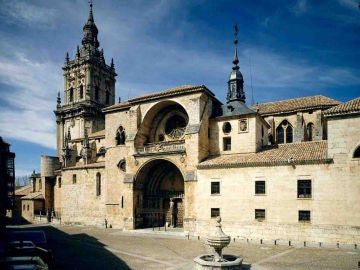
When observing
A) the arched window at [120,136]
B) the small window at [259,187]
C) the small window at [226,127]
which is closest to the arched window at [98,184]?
the arched window at [120,136]

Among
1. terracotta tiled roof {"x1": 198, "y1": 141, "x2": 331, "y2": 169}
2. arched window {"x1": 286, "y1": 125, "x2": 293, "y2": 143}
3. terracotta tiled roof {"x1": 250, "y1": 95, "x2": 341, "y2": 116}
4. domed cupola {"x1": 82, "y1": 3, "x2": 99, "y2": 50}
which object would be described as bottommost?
terracotta tiled roof {"x1": 198, "y1": 141, "x2": 331, "y2": 169}

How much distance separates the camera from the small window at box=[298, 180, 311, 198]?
2083 cm

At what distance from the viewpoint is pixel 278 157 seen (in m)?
22.4

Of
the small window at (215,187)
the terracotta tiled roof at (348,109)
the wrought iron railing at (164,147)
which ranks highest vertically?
the terracotta tiled roof at (348,109)

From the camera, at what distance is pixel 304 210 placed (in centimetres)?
2070

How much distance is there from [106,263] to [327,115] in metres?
18.0

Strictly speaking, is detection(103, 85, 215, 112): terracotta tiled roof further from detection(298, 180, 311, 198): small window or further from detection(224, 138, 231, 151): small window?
detection(298, 180, 311, 198): small window

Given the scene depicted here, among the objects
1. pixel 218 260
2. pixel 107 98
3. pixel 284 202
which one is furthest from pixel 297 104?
pixel 107 98

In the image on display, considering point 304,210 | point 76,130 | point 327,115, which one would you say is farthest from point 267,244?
point 76,130

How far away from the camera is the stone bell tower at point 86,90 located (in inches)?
2015

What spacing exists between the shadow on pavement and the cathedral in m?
6.11

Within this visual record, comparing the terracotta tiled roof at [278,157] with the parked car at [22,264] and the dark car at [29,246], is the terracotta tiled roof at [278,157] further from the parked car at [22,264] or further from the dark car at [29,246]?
the parked car at [22,264]

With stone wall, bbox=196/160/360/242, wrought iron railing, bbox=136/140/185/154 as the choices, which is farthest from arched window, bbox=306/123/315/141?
wrought iron railing, bbox=136/140/185/154

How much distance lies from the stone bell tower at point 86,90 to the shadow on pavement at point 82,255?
28766 millimetres
